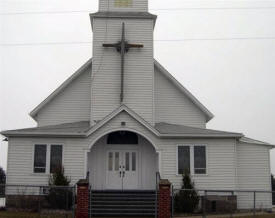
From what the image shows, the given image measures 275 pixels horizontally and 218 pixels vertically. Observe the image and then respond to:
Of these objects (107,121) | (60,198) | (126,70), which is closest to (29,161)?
(60,198)

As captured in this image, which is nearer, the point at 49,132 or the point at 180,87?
the point at 49,132

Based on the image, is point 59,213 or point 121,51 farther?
point 121,51

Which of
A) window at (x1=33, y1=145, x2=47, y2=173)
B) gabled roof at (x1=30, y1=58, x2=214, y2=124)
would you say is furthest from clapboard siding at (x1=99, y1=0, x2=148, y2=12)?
window at (x1=33, y1=145, x2=47, y2=173)

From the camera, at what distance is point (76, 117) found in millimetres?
28359

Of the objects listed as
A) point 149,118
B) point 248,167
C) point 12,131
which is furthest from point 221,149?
point 12,131

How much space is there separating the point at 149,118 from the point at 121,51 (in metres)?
3.67

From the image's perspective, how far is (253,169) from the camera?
86.8ft

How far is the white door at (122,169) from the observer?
26.2 metres

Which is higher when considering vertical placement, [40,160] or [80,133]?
[80,133]

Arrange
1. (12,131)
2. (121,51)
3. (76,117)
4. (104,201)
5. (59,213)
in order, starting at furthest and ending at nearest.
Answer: (76,117) → (121,51) → (12,131) → (104,201) → (59,213)

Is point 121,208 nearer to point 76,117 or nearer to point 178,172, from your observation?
point 178,172

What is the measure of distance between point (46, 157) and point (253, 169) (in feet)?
34.1

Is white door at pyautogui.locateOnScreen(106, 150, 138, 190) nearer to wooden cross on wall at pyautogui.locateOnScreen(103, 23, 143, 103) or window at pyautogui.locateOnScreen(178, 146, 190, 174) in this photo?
window at pyautogui.locateOnScreen(178, 146, 190, 174)

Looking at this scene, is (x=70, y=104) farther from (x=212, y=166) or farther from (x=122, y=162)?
(x=212, y=166)
